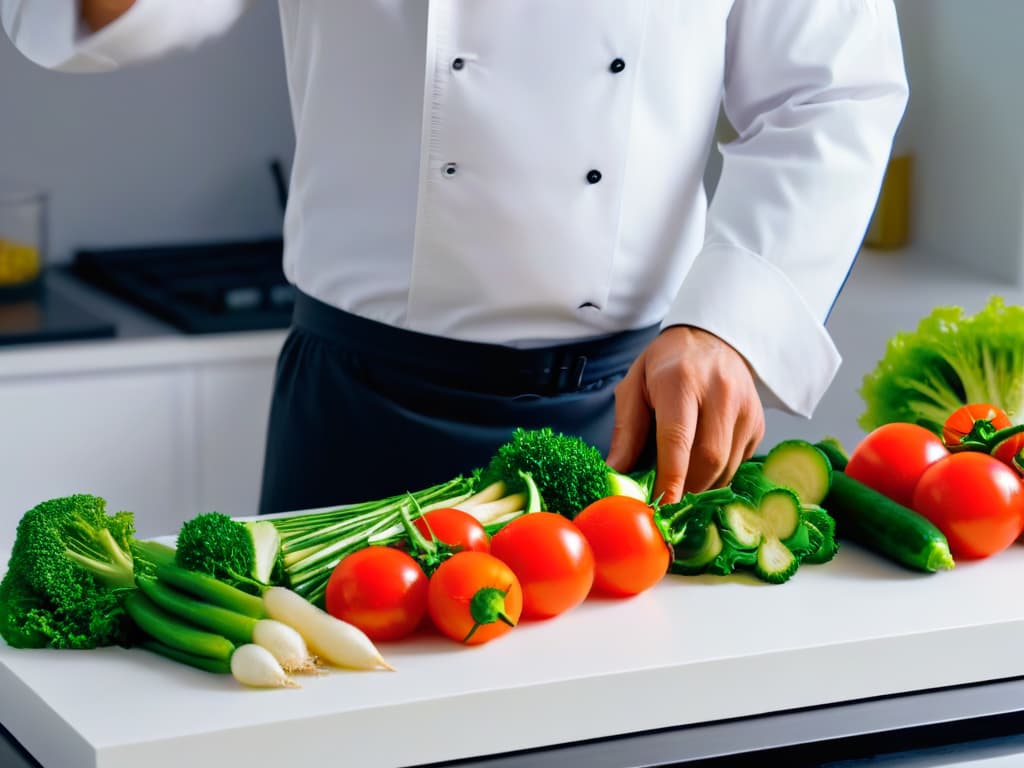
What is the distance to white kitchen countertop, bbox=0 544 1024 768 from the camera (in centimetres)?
83

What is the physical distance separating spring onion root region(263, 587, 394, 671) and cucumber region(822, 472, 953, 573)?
1.37ft

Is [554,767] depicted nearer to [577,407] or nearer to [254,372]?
[577,407]

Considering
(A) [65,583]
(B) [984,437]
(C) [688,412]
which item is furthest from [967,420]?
(A) [65,583]

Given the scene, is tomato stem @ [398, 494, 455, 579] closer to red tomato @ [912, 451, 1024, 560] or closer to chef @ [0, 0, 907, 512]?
chef @ [0, 0, 907, 512]

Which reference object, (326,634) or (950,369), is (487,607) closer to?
(326,634)

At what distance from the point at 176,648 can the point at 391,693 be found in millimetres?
145

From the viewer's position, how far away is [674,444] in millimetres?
1122

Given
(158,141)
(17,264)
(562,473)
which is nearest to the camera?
(562,473)

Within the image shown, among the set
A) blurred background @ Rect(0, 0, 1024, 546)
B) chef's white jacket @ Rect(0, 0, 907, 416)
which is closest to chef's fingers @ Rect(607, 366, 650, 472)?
chef's white jacket @ Rect(0, 0, 907, 416)

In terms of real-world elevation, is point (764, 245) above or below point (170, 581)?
above

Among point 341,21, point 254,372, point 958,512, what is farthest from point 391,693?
point 254,372

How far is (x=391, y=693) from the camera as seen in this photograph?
2.85 ft

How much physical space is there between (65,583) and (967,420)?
30.3 inches

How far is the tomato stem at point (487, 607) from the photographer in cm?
91
